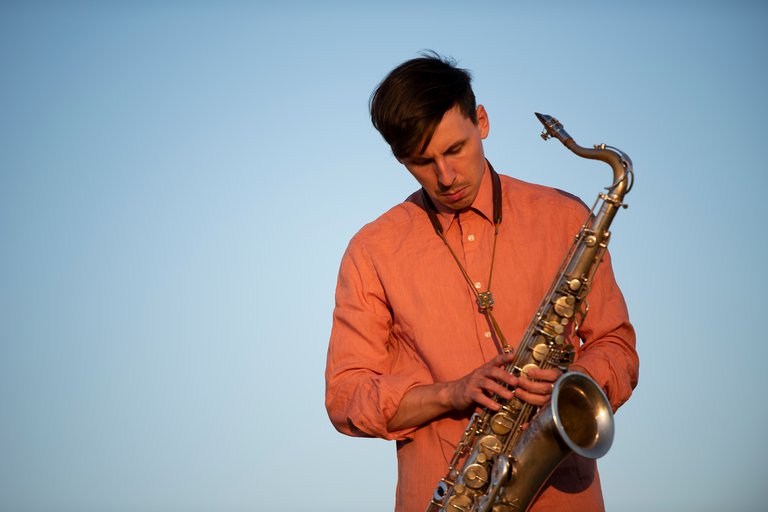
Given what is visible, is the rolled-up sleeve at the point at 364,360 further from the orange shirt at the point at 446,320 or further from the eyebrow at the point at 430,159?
the eyebrow at the point at 430,159

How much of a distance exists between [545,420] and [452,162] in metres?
0.87

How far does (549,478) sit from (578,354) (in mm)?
436

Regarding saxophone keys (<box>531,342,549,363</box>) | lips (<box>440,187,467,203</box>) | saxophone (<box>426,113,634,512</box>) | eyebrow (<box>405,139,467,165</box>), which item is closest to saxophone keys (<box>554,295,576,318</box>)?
saxophone (<box>426,113,634,512</box>)

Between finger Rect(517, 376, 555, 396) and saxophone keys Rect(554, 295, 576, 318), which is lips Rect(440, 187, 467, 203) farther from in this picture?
finger Rect(517, 376, 555, 396)

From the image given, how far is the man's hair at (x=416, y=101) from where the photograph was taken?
3229 millimetres

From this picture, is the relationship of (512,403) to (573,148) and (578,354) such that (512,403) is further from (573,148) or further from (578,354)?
(573,148)

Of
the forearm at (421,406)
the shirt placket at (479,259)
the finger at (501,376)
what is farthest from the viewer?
the shirt placket at (479,259)

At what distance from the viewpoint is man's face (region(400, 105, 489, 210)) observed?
3246mm

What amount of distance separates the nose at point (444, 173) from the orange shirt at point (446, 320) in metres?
0.18

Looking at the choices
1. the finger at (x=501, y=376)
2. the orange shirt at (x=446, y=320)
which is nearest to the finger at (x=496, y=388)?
the finger at (x=501, y=376)

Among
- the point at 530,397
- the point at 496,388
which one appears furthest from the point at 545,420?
the point at 496,388

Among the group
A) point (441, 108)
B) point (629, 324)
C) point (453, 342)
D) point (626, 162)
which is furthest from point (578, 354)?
point (441, 108)

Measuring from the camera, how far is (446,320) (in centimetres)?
325

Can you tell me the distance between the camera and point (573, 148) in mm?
3400
